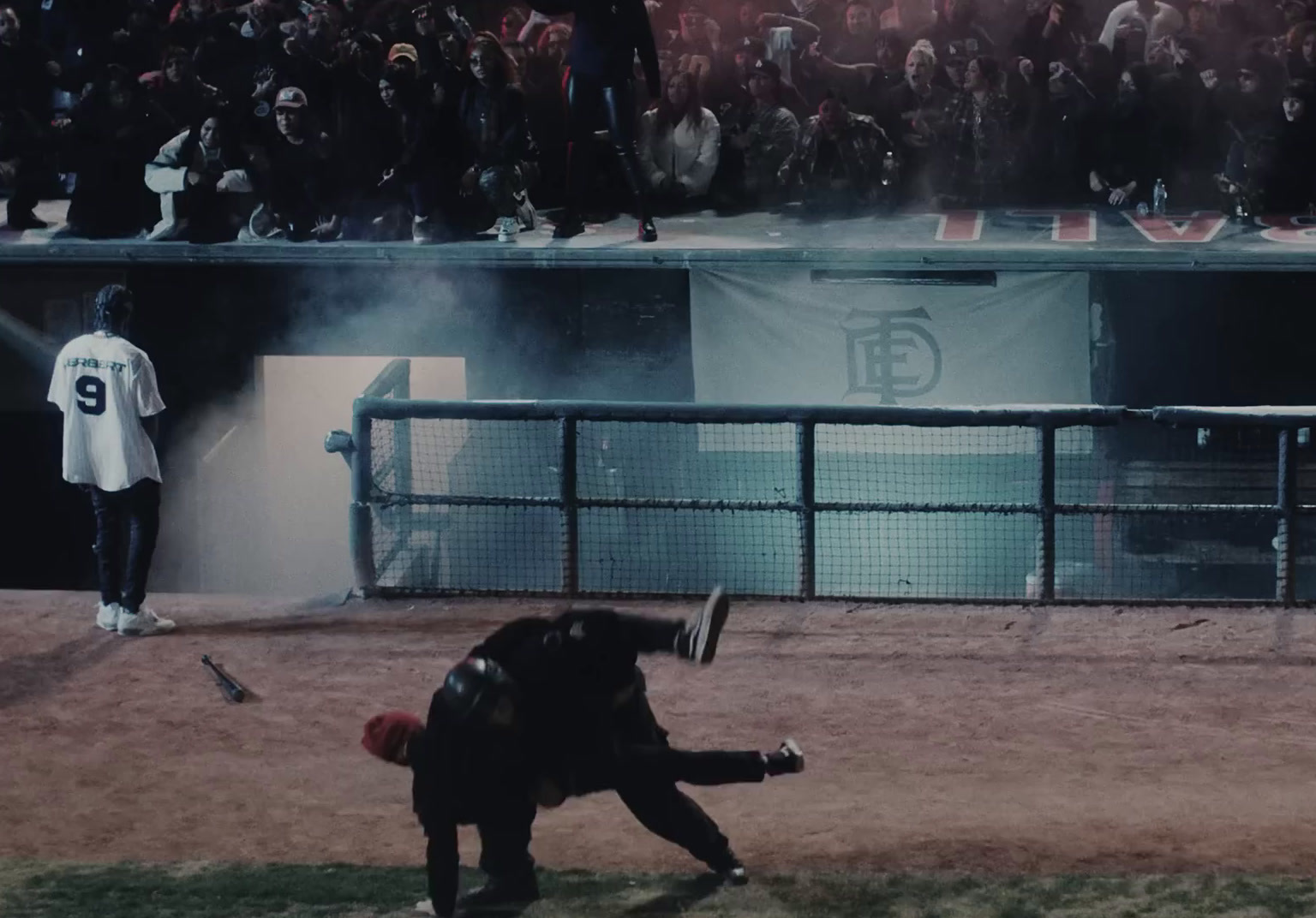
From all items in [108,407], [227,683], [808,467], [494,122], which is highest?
[494,122]

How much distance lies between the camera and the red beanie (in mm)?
5578

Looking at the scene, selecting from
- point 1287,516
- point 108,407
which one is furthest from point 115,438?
point 1287,516

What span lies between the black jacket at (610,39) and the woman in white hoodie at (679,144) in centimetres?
88

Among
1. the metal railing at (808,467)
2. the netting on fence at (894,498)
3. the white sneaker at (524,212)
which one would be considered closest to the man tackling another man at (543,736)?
the metal railing at (808,467)

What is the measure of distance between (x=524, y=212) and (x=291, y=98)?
1.80m

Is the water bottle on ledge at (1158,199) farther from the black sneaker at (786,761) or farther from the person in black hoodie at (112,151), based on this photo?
the black sneaker at (786,761)

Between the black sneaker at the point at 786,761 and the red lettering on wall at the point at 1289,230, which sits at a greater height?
the red lettering on wall at the point at 1289,230

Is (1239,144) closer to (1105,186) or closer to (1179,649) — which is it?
(1105,186)

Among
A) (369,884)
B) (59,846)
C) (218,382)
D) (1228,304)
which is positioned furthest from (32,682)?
(1228,304)

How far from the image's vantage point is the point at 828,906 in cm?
583

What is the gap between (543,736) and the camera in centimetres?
558

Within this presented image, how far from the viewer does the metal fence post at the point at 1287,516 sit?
884cm

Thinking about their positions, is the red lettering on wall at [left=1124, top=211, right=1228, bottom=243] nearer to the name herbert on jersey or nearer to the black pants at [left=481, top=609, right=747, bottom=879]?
the name herbert on jersey

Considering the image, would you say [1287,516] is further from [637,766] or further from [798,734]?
[637,766]
